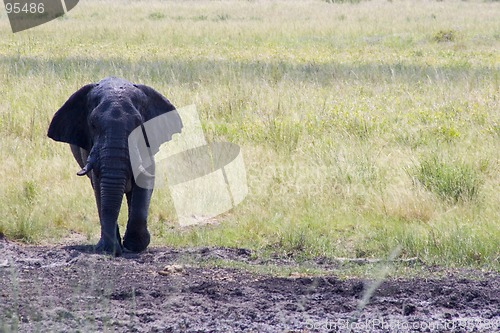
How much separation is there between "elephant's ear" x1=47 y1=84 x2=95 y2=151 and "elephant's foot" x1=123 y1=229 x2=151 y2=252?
Result: 2.55ft

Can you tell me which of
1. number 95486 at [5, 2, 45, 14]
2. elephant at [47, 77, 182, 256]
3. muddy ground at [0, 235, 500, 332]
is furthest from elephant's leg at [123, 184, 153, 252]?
number 95486 at [5, 2, 45, 14]

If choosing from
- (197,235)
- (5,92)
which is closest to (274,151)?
(197,235)

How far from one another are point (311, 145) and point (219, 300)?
5.13m

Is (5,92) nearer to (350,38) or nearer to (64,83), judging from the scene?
(64,83)

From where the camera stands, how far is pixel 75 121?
7.53m

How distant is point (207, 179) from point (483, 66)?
10696 mm

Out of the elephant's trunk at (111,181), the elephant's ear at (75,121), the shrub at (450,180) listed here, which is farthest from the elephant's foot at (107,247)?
the shrub at (450,180)

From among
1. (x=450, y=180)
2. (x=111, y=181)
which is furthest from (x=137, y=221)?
(x=450, y=180)

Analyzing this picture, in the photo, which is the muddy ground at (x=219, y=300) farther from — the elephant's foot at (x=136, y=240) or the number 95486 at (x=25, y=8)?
the number 95486 at (x=25, y=8)

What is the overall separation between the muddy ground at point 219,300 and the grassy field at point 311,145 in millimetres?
1091

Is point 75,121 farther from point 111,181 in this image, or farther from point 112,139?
point 111,181

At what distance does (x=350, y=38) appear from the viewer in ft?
88.0

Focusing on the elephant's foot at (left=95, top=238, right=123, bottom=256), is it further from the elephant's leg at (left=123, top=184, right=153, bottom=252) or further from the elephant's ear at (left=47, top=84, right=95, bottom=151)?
the elephant's ear at (left=47, top=84, right=95, bottom=151)

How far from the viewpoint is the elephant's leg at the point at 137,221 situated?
7.32 metres
